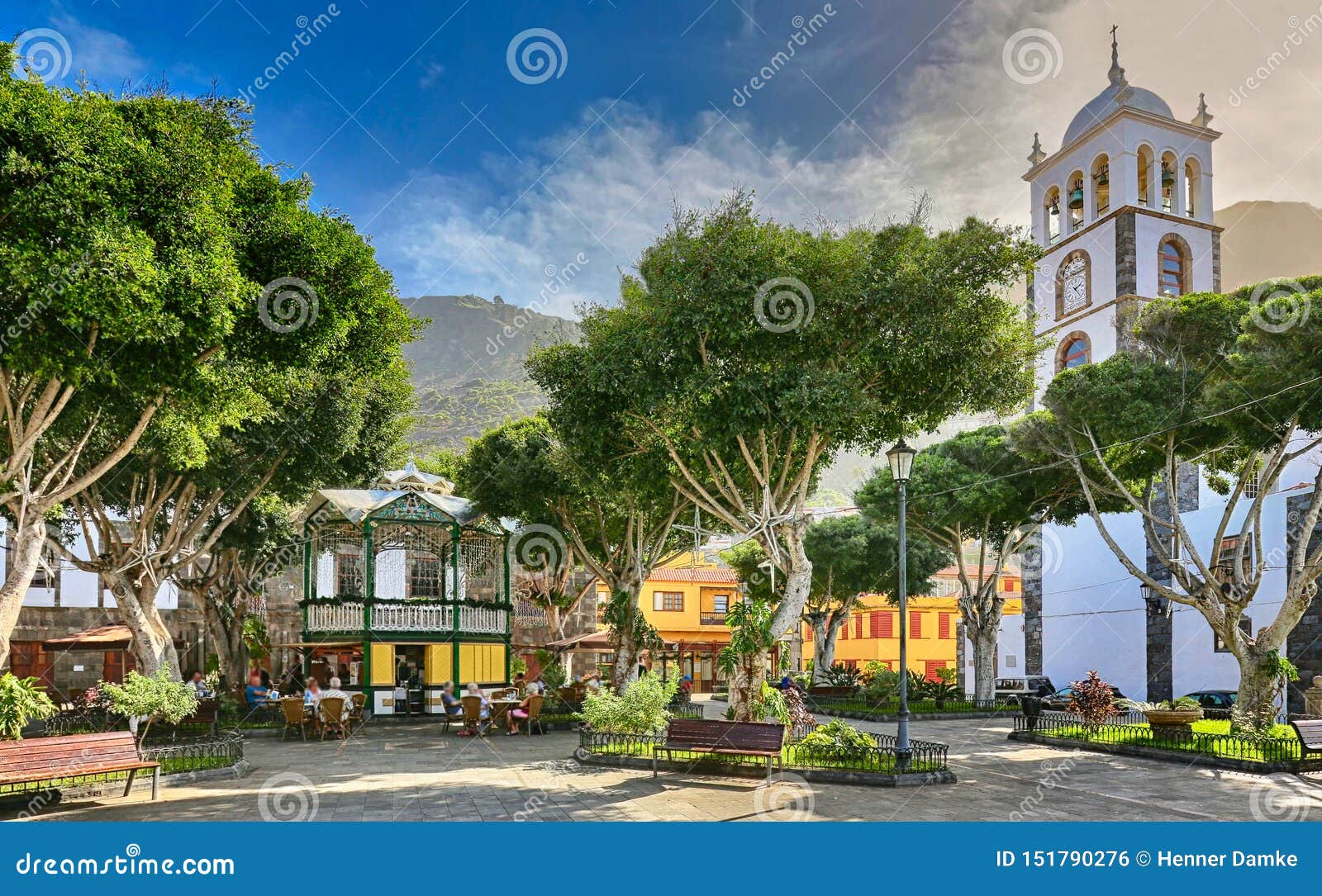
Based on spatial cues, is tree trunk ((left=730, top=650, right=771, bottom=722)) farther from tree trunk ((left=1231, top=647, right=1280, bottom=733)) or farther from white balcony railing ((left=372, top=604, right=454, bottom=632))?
white balcony railing ((left=372, top=604, right=454, bottom=632))

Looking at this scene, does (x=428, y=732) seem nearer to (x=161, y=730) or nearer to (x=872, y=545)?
(x=161, y=730)

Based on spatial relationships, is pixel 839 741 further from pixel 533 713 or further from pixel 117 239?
pixel 117 239

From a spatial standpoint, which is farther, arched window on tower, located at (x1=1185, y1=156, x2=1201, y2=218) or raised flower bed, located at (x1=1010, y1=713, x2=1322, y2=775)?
arched window on tower, located at (x1=1185, y1=156, x2=1201, y2=218)

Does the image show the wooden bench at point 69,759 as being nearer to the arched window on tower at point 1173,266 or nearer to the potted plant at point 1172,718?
the potted plant at point 1172,718

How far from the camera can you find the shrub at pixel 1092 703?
21.0m

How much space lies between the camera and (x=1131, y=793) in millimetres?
13680

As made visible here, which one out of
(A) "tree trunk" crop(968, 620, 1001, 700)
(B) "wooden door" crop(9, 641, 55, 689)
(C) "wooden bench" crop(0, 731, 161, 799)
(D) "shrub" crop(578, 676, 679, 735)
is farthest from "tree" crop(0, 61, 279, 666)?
(B) "wooden door" crop(9, 641, 55, 689)

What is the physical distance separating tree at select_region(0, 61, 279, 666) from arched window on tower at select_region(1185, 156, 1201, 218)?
127 feet

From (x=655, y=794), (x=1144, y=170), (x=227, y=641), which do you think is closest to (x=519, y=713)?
(x=655, y=794)

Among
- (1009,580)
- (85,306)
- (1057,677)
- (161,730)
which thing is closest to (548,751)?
(161,730)

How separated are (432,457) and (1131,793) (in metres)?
36.1

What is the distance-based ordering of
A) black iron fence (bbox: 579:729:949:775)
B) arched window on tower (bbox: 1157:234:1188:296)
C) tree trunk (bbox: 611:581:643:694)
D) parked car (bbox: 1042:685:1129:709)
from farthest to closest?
arched window on tower (bbox: 1157:234:1188:296), tree trunk (bbox: 611:581:643:694), parked car (bbox: 1042:685:1129:709), black iron fence (bbox: 579:729:949:775)

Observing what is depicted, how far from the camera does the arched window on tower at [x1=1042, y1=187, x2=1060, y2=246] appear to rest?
4350cm

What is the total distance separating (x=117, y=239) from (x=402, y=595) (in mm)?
21777
